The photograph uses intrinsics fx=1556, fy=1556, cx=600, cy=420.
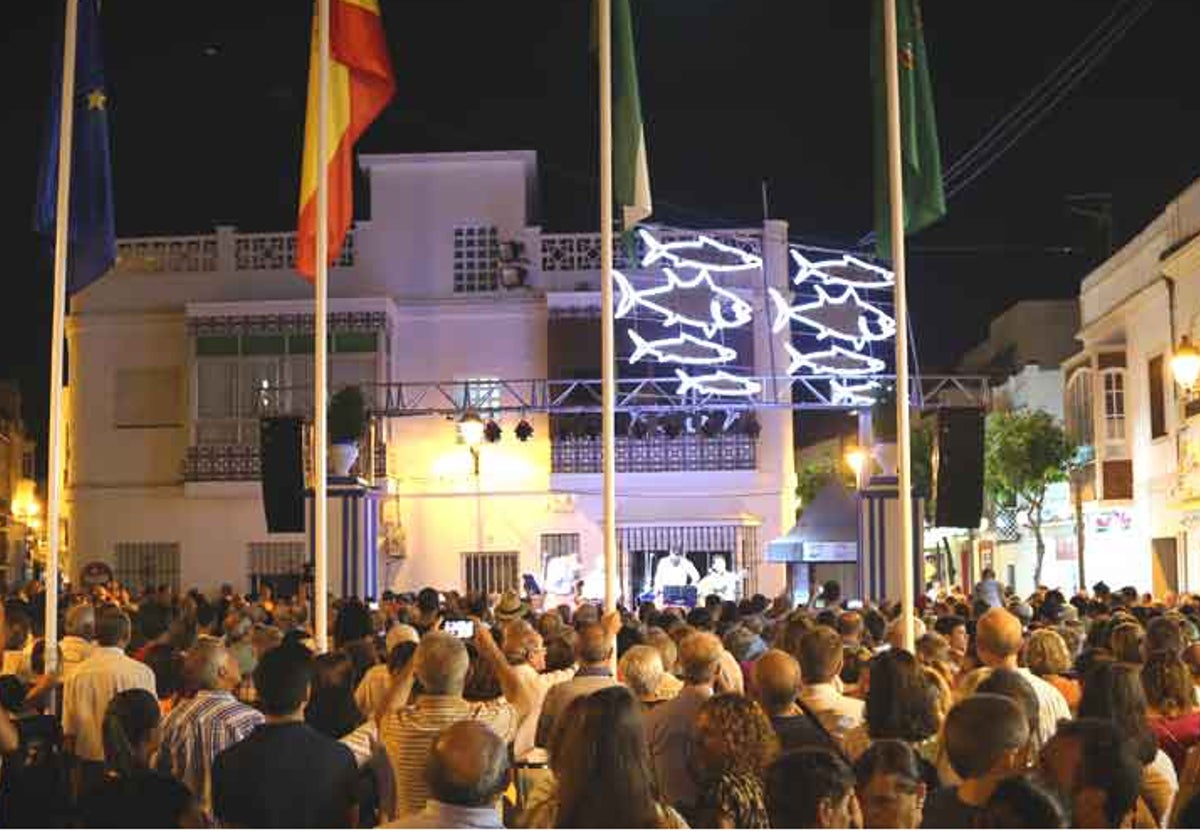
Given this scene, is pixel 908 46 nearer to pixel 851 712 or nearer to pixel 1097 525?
pixel 851 712

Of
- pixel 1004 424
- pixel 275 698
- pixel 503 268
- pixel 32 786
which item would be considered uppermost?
pixel 503 268

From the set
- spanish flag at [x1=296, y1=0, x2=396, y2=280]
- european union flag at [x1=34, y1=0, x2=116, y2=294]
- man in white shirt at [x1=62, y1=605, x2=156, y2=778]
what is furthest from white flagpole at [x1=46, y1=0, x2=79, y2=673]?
man in white shirt at [x1=62, y1=605, x2=156, y2=778]

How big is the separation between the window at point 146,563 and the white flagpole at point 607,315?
74.9 feet

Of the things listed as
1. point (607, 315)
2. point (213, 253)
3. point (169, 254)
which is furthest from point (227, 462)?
point (607, 315)

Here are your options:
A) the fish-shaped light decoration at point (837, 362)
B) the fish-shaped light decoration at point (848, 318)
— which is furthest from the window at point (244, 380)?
the fish-shaped light decoration at point (848, 318)

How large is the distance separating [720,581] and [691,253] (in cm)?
637

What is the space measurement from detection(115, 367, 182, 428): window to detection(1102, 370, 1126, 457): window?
18.8 metres

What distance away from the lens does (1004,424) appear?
120 ft

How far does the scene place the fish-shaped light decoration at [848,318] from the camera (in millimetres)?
26812

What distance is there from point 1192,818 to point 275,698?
3.45m

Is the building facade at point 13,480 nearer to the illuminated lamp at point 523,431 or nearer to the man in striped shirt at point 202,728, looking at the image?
the illuminated lamp at point 523,431

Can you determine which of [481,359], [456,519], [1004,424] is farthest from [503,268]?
[1004,424]

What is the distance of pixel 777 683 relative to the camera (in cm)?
683

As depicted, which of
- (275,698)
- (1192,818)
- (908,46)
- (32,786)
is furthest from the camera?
(908,46)
